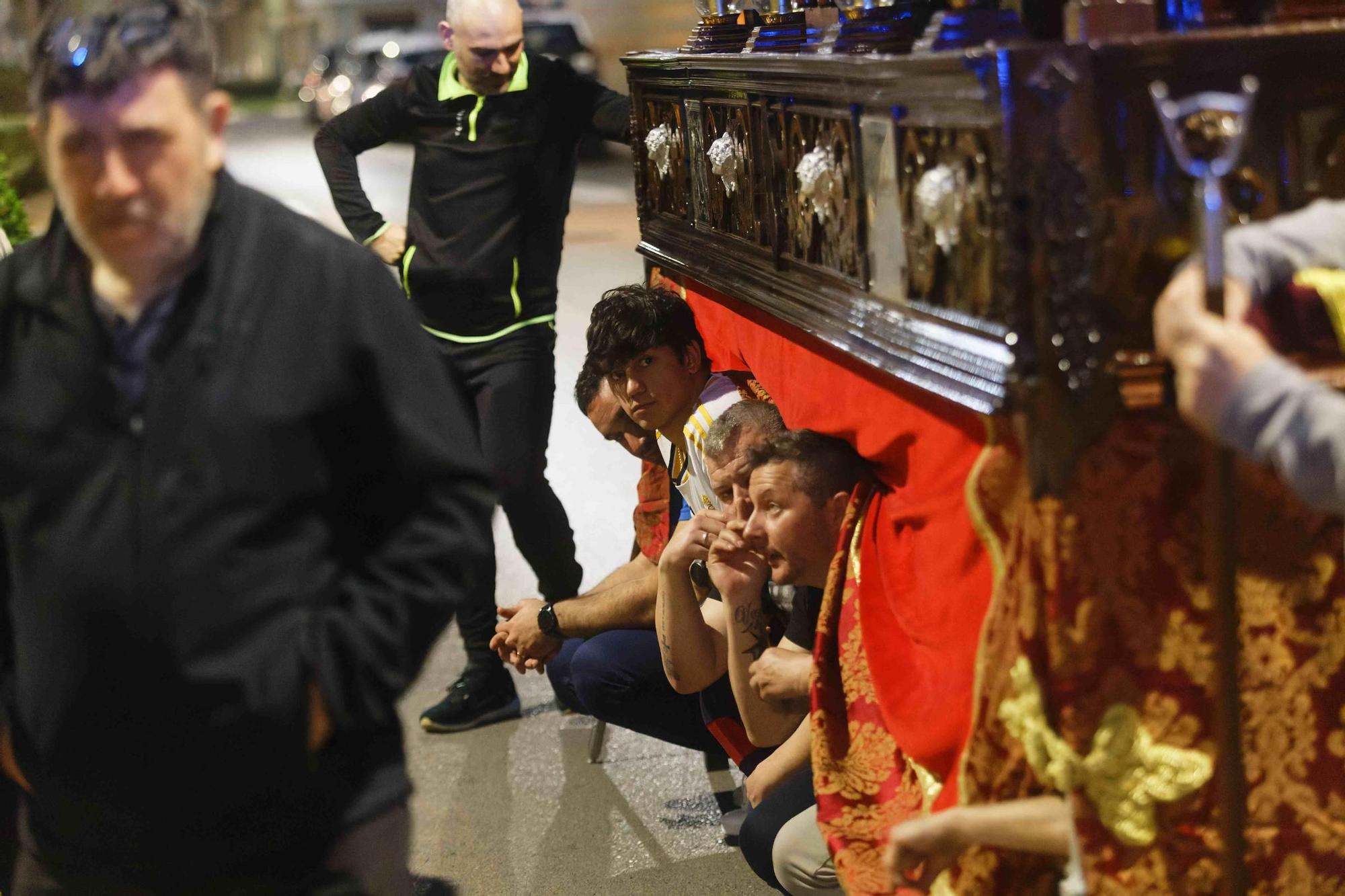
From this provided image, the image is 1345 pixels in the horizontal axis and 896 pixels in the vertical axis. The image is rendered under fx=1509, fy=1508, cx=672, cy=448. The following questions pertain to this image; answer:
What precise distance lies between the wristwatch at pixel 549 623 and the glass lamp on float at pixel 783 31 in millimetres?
1409

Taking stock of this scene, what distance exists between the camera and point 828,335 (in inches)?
108

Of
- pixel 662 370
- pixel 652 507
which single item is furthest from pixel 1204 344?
pixel 652 507

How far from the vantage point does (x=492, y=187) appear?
4539 millimetres

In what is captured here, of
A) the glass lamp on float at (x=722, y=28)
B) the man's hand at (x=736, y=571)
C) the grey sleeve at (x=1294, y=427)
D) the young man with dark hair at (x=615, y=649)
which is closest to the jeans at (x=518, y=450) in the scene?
the young man with dark hair at (x=615, y=649)

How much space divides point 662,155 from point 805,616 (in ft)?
5.49

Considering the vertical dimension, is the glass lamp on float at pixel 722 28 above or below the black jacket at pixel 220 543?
above

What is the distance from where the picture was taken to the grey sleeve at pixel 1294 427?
5.35 feet

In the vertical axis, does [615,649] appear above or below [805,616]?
below

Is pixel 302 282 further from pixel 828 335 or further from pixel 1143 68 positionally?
pixel 828 335

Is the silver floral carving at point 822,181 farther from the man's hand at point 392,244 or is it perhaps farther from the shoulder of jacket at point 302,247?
the man's hand at point 392,244

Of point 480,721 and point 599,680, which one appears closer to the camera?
point 599,680

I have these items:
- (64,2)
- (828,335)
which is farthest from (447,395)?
(828,335)

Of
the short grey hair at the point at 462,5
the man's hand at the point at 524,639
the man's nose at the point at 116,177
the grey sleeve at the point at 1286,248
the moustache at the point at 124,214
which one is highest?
the short grey hair at the point at 462,5

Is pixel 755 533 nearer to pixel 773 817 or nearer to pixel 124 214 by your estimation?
pixel 773 817
